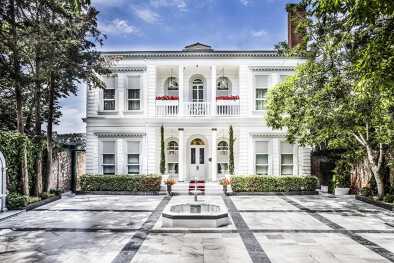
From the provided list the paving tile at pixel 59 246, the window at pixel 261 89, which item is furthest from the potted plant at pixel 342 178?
the paving tile at pixel 59 246

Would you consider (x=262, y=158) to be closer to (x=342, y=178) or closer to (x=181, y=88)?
(x=342, y=178)

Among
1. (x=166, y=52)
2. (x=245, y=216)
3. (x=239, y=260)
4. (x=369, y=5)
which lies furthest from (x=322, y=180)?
(x=369, y=5)

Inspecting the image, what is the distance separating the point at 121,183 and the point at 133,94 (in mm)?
5823

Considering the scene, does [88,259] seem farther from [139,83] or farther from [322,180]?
[322,180]

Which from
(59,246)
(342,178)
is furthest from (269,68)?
(59,246)

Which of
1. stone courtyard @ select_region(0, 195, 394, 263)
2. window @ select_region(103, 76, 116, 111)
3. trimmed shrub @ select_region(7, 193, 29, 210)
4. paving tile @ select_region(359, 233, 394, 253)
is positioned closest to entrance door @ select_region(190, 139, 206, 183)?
window @ select_region(103, 76, 116, 111)

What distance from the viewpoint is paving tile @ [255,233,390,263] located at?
770cm

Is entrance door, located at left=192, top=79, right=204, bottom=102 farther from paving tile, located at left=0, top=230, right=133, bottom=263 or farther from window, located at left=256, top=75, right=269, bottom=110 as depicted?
paving tile, located at left=0, top=230, right=133, bottom=263

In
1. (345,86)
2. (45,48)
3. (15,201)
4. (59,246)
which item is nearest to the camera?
(59,246)

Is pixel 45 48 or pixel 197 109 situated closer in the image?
pixel 45 48

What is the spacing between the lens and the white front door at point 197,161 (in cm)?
2305

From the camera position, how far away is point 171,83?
2347 cm

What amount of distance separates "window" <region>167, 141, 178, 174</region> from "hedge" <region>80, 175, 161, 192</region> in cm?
376

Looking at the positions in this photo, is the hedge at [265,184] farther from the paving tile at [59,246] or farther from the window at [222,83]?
the paving tile at [59,246]
